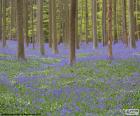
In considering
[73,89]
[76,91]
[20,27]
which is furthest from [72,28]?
A: [76,91]

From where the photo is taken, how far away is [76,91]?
48.7 feet

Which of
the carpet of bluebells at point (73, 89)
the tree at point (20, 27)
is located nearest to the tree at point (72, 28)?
the carpet of bluebells at point (73, 89)

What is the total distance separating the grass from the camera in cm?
1131

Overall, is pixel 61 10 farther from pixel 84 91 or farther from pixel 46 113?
pixel 46 113

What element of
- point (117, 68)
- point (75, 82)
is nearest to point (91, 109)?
point (75, 82)

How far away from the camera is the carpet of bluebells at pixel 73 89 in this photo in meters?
11.3

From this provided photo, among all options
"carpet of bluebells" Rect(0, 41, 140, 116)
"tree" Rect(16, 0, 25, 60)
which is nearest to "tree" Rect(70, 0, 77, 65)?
"carpet of bluebells" Rect(0, 41, 140, 116)

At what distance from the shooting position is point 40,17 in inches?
1304

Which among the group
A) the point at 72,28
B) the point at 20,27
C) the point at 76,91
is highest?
the point at 20,27

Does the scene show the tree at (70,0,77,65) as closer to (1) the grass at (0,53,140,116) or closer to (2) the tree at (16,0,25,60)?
(1) the grass at (0,53,140,116)

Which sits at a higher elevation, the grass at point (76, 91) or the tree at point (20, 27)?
the tree at point (20, 27)

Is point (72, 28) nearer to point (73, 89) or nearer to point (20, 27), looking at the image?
point (20, 27)

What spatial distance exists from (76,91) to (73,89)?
0.60m

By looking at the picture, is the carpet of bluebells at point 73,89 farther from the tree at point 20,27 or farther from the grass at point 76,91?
the tree at point 20,27
